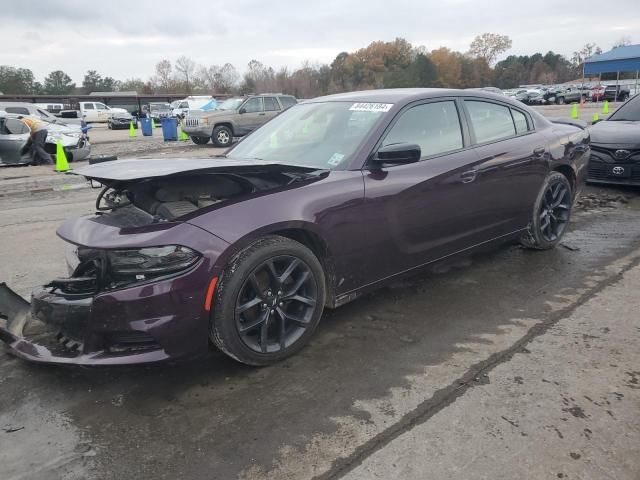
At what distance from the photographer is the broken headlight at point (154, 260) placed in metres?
2.64

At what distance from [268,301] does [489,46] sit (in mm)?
129381

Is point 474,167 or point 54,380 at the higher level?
point 474,167

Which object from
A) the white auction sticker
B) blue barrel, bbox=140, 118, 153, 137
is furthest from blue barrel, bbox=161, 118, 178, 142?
the white auction sticker

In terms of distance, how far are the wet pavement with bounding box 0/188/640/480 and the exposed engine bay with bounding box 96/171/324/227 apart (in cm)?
91

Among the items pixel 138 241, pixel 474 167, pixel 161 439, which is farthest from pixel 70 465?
pixel 474 167

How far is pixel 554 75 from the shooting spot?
110 metres

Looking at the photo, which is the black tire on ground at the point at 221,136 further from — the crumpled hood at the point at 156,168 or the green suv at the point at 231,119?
the crumpled hood at the point at 156,168

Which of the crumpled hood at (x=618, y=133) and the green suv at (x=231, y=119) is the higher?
the green suv at (x=231, y=119)

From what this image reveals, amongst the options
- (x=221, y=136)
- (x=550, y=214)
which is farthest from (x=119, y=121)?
(x=550, y=214)

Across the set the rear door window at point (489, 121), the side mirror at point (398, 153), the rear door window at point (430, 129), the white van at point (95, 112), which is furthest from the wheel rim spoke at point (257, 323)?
the white van at point (95, 112)

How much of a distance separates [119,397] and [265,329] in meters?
0.87

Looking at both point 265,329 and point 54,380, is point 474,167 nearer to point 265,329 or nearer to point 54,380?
point 265,329

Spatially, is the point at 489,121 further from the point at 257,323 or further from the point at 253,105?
the point at 253,105

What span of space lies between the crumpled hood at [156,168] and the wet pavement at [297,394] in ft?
3.61
